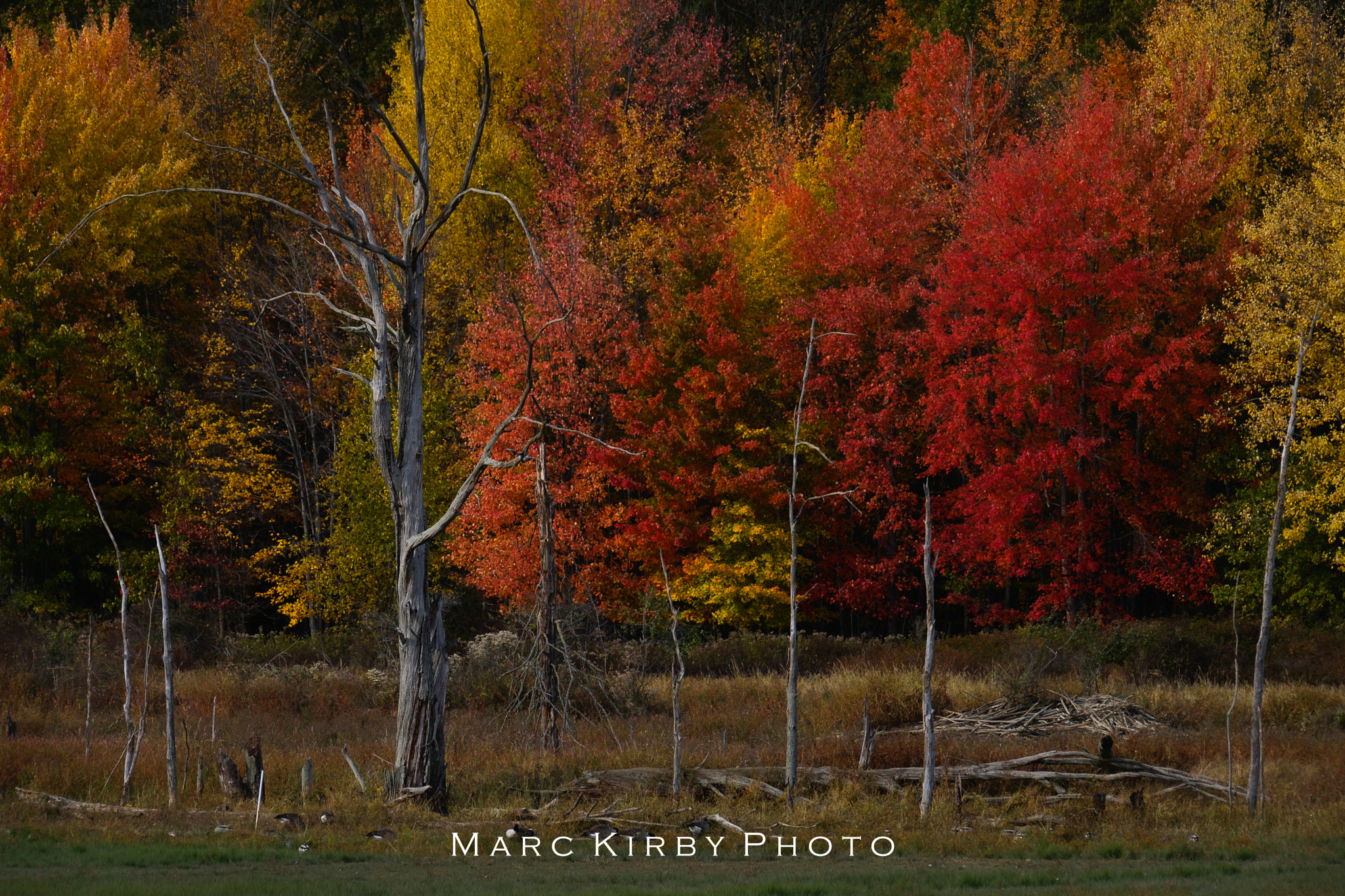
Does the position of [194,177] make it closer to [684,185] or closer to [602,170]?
[602,170]

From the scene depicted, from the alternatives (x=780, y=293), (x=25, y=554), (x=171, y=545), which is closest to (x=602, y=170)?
(x=780, y=293)

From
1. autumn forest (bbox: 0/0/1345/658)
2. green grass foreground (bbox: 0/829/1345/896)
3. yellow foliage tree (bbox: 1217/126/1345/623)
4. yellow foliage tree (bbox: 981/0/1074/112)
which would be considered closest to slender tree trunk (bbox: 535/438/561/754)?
green grass foreground (bbox: 0/829/1345/896)

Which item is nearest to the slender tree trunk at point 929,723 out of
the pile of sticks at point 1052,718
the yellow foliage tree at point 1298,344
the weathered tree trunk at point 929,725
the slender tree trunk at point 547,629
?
the weathered tree trunk at point 929,725

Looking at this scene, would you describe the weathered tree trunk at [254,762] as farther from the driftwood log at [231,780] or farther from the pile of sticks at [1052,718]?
the pile of sticks at [1052,718]

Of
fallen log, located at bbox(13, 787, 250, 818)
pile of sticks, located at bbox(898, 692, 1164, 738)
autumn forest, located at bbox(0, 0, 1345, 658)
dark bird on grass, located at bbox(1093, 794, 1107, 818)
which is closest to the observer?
fallen log, located at bbox(13, 787, 250, 818)

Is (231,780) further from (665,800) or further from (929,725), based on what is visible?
(929,725)

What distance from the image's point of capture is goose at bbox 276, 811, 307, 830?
1330 centimetres

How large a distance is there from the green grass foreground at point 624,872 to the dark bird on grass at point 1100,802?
209cm

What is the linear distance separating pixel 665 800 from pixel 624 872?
3.50 meters

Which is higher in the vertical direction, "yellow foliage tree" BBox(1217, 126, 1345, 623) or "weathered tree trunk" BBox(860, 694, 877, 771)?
"yellow foliage tree" BBox(1217, 126, 1345, 623)

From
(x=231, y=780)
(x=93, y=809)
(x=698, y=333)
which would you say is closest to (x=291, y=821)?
(x=231, y=780)

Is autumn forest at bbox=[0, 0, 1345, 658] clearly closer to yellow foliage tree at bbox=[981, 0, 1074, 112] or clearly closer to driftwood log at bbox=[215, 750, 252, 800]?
yellow foliage tree at bbox=[981, 0, 1074, 112]

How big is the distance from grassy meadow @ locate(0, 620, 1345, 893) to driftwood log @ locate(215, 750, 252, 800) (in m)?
0.20

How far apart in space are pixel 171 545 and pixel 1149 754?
87.5 feet
